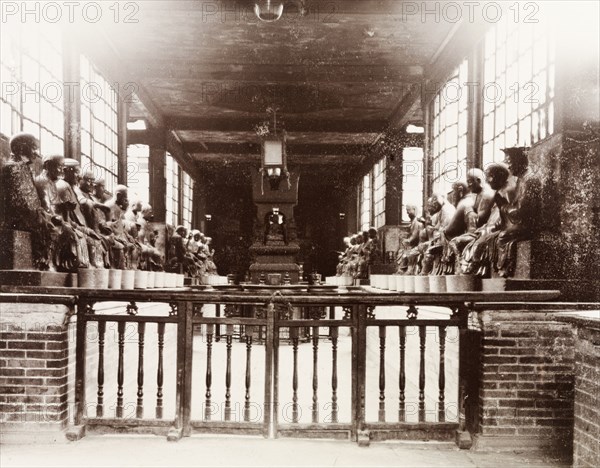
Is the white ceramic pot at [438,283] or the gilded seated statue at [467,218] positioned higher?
the gilded seated statue at [467,218]

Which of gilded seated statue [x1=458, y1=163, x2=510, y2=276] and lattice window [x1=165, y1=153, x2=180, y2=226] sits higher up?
lattice window [x1=165, y1=153, x2=180, y2=226]

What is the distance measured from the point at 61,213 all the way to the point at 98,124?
5391mm

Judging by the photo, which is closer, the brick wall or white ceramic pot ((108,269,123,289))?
the brick wall

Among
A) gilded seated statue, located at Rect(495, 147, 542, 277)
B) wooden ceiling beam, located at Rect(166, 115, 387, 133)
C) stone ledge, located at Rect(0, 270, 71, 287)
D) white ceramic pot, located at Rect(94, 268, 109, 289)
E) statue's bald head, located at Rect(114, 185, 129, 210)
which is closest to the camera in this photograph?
stone ledge, located at Rect(0, 270, 71, 287)

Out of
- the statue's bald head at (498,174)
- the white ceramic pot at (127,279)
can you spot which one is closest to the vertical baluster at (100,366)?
the white ceramic pot at (127,279)

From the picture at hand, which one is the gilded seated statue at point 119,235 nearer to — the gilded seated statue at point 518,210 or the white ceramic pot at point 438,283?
the white ceramic pot at point 438,283

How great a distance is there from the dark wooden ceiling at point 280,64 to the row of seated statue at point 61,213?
3.68m

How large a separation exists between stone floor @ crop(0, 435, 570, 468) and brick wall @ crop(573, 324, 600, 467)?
0.53 meters

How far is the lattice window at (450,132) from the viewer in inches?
412

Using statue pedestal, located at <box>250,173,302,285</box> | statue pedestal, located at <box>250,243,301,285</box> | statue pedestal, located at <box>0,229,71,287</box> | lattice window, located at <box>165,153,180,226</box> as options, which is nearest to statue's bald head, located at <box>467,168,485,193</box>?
statue pedestal, located at <box>0,229,71,287</box>

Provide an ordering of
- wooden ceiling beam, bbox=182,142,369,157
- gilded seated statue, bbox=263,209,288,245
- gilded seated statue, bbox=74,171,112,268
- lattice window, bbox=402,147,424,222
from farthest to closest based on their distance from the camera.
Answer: wooden ceiling beam, bbox=182,142,369,157 → lattice window, bbox=402,147,424,222 → gilded seated statue, bbox=263,209,288,245 → gilded seated statue, bbox=74,171,112,268

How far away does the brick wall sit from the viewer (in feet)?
11.7

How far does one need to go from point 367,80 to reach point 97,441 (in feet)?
35.5

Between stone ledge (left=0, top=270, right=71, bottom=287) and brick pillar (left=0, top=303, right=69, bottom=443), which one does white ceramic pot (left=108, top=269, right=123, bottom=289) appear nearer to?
stone ledge (left=0, top=270, right=71, bottom=287)
